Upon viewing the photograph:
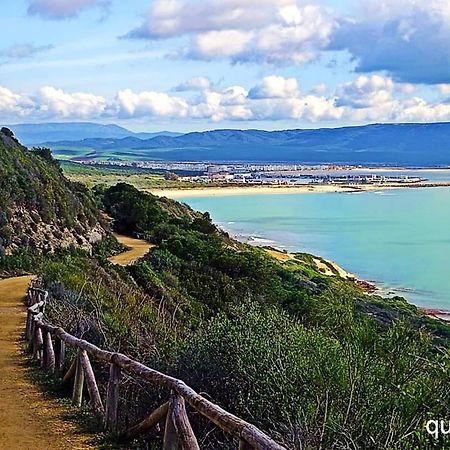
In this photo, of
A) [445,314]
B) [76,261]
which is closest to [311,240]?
[445,314]

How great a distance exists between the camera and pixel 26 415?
7555mm

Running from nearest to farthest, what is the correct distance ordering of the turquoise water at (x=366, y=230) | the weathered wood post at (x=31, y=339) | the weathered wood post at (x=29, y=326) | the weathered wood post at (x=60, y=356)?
the weathered wood post at (x=60, y=356) → the weathered wood post at (x=31, y=339) → the weathered wood post at (x=29, y=326) → the turquoise water at (x=366, y=230)

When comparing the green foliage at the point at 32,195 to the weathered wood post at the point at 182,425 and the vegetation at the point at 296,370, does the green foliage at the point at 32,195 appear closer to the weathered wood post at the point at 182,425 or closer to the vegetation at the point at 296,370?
the vegetation at the point at 296,370

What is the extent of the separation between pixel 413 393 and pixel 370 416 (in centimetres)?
34

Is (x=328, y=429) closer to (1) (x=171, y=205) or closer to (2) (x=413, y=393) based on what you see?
(2) (x=413, y=393)

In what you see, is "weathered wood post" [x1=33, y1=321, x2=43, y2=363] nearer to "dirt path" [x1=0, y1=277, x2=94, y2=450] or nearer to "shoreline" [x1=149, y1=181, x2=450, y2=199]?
"dirt path" [x1=0, y1=277, x2=94, y2=450]

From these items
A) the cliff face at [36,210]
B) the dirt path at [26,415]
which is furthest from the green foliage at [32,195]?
the dirt path at [26,415]

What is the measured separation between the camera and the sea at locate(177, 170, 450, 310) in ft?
154

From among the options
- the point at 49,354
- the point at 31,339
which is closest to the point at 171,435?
the point at 49,354

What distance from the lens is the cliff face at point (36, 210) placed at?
24.3 metres

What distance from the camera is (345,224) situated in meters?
77.8

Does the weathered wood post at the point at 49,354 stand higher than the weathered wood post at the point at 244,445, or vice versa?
the weathered wood post at the point at 244,445

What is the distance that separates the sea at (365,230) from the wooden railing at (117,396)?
30539 millimetres

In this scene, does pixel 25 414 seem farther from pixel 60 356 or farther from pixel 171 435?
pixel 171 435
